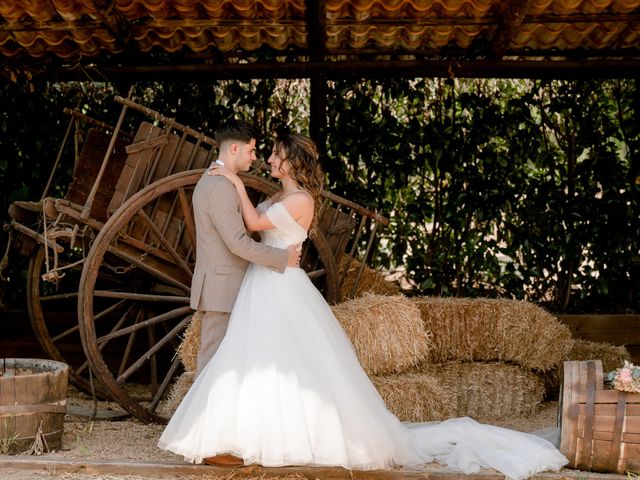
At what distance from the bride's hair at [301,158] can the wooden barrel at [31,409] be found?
5.78ft

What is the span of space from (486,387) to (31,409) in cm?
317

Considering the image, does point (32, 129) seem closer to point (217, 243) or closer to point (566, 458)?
point (217, 243)

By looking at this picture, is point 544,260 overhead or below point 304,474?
overhead

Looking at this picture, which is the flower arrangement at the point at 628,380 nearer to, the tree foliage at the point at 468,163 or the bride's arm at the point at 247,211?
the bride's arm at the point at 247,211

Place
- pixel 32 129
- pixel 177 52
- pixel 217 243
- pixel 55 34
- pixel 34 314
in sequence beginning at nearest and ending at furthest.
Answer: pixel 217 243, pixel 34 314, pixel 55 34, pixel 177 52, pixel 32 129

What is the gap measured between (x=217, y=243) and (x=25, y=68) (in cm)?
315

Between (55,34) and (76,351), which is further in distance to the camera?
(76,351)

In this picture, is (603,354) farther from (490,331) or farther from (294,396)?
(294,396)

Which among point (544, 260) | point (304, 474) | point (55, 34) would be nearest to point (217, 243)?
point (304, 474)

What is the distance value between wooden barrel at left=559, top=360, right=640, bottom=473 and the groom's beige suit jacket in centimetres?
172

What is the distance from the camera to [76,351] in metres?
7.30

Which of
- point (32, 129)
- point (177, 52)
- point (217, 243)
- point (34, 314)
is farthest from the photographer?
point (32, 129)

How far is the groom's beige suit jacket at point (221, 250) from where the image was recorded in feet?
15.0

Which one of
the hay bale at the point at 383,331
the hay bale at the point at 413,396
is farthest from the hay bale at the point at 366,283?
the hay bale at the point at 413,396
